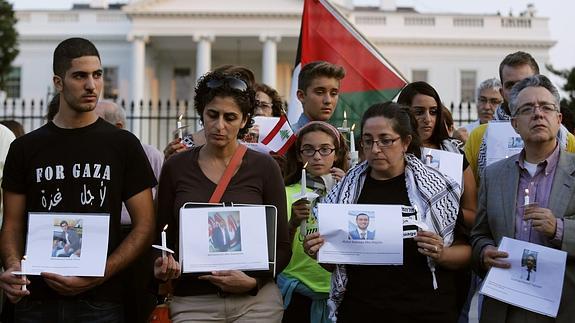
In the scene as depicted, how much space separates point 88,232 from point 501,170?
7.33 ft

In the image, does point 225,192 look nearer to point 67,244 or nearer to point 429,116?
point 67,244

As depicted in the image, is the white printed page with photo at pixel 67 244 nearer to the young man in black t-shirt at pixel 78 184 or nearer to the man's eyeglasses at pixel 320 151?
the young man in black t-shirt at pixel 78 184

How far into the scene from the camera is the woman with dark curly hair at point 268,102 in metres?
6.45

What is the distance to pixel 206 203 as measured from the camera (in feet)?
13.0

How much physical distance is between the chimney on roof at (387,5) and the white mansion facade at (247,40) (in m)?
2.78

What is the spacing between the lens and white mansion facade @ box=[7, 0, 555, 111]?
4172 cm

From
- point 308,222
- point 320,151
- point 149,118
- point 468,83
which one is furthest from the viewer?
point 468,83

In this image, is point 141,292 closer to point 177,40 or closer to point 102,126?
point 102,126

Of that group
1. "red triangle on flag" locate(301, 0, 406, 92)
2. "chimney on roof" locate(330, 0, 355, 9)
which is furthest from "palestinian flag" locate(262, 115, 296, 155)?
"chimney on roof" locate(330, 0, 355, 9)

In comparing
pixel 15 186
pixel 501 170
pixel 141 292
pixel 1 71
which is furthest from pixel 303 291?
pixel 1 71

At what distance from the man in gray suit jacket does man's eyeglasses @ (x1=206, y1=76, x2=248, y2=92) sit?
146 cm

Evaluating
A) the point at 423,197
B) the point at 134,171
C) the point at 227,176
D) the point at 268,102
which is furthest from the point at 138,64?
the point at 423,197

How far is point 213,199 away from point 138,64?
37784 mm

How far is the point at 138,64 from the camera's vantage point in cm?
4066
